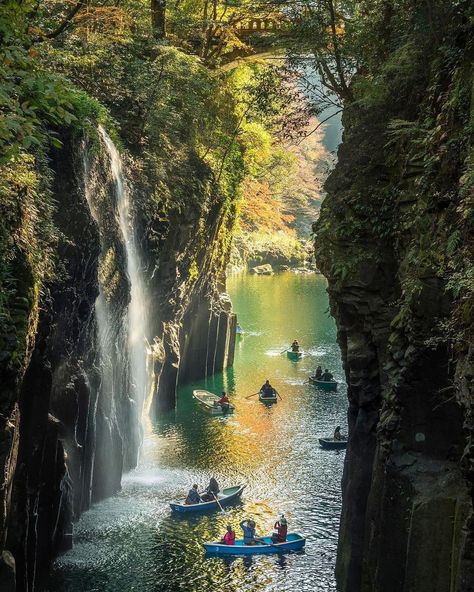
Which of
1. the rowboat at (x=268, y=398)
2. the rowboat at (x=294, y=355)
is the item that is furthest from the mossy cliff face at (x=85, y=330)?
the rowboat at (x=294, y=355)

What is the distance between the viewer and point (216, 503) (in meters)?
27.9

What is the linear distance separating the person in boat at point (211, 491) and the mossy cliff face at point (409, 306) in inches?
288

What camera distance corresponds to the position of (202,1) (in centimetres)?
4322

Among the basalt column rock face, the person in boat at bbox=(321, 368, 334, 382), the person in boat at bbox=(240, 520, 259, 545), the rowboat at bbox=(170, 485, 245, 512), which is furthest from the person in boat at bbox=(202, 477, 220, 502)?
the person in boat at bbox=(321, 368, 334, 382)

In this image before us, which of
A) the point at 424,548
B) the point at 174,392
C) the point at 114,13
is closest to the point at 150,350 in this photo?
the point at 174,392

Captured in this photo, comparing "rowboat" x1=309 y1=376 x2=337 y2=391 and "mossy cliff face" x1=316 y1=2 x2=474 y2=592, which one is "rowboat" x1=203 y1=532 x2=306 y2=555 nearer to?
Result: "mossy cliff face" x1=316 y1=2 x2=474 y2=592

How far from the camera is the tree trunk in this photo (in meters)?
38.2

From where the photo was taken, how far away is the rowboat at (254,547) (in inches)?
946

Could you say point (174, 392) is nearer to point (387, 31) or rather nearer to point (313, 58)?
point (313, 58)

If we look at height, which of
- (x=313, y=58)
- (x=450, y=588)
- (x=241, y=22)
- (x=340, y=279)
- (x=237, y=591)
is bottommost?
(x=237, y=591)

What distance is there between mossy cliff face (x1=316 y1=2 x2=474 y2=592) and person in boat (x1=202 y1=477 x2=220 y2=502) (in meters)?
7.31

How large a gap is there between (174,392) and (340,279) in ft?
77.1

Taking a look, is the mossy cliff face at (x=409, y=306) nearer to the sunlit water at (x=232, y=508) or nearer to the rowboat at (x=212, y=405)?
the sunlit water at (x=232, y=508)

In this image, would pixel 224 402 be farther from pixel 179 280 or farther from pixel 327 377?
pixel 327 377
